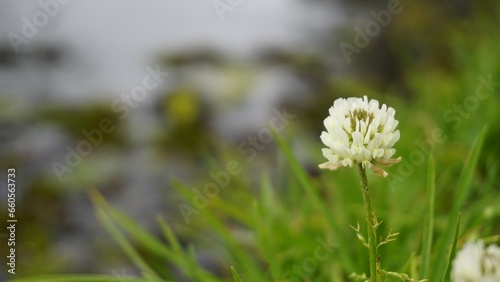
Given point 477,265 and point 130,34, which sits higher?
point 130,34

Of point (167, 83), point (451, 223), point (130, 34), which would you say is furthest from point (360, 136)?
point (130, 34)

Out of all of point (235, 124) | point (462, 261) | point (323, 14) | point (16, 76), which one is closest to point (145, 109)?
point (235, 124)

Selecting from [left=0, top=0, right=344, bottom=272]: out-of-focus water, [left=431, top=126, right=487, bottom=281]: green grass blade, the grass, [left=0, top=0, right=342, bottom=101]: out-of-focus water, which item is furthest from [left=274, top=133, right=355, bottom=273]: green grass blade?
[left=0, top=0, right=342, bottom=101]: out-of-focus water

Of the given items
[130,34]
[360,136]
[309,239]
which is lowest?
[309,239]

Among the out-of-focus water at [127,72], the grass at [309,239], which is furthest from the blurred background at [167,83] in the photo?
the grass at [309,239]

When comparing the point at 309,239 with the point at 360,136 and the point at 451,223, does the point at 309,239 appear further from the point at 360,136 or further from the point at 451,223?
the point at 360,136

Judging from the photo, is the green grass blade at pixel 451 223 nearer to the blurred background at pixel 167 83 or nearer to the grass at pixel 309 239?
the grass at pixel 309 239
